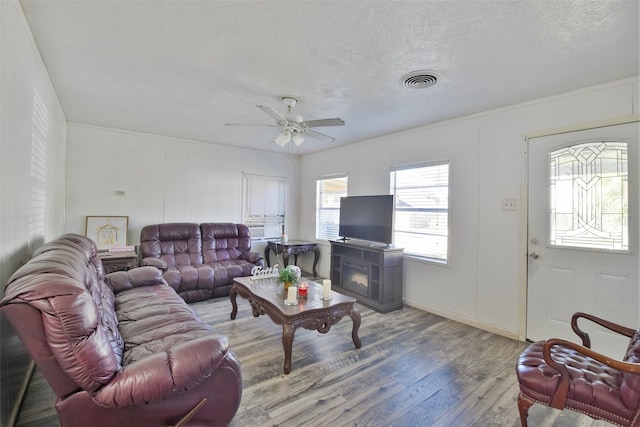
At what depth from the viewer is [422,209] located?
4070 millimetres

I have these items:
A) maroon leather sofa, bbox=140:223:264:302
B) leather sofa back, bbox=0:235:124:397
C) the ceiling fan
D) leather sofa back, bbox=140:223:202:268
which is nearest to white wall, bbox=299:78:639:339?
the ceiling fan

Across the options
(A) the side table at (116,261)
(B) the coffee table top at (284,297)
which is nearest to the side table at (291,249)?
(B) the coffee table top at (284,297)

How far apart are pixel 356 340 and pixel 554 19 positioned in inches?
112

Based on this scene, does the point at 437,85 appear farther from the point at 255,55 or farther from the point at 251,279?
the point at 251,279

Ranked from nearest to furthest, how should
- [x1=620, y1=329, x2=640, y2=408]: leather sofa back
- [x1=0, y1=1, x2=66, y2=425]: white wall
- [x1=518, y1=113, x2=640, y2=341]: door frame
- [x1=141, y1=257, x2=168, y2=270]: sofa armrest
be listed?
1. [x1=620, y1=329, x2=640, y2=408]: leather sofa back
2. [x1=0, y1=1, x2=66, y2=425]: white wall
3. [x1=518, y1=113, x2=640, y2=341]: door frame
4. [x1=141, y1=257, x2=168, y2=270]: sofa armrest

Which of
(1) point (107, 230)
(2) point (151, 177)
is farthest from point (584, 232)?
(1) point (107, 230)

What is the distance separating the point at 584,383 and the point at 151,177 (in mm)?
5492

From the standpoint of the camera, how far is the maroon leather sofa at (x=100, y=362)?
117cm

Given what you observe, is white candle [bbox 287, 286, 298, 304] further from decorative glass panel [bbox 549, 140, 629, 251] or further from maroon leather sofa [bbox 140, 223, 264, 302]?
decorative glass panel [bbox 549, 140, 629, 251]

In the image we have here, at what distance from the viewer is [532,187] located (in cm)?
304

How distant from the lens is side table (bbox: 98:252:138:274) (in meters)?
3.91

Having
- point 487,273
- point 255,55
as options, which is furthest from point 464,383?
point 255,55

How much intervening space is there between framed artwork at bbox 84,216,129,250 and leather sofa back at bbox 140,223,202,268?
339 millimetres

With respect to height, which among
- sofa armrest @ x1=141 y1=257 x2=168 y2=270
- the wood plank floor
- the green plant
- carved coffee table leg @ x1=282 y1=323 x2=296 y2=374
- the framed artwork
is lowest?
the wood plank floor
